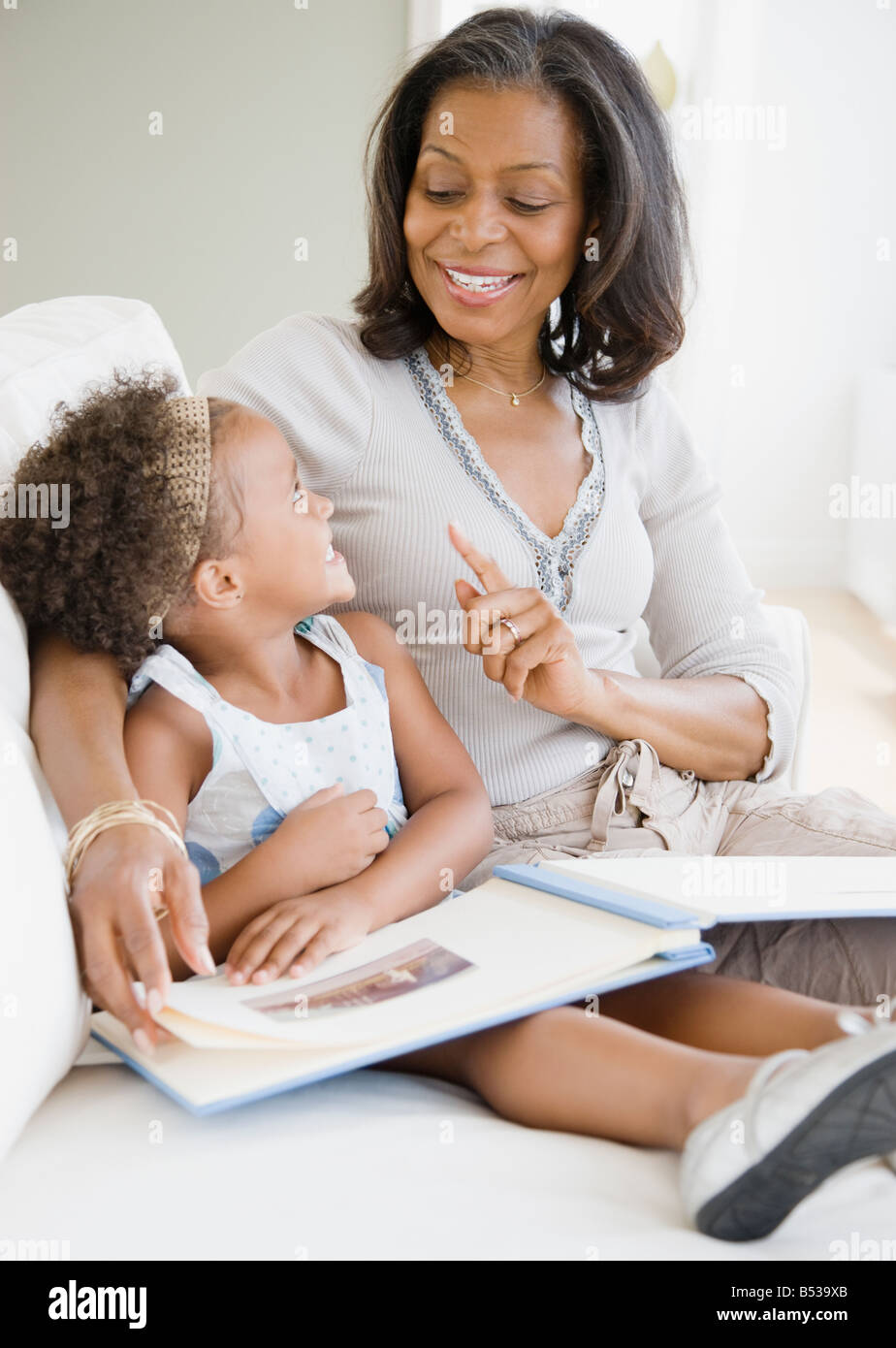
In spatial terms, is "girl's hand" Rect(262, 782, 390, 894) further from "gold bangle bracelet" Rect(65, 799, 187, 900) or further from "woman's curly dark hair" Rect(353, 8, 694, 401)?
"woman's curly dark hair" Rect(353, 8, 694, 401)

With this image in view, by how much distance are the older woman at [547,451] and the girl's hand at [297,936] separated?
11.1 inches

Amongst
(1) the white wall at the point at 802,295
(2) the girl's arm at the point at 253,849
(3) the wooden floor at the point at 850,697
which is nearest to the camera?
(2) the girl's arm at the point at 253,849

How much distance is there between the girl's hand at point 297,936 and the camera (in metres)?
0.99

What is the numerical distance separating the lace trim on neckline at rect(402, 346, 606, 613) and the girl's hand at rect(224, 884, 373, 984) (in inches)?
21.3

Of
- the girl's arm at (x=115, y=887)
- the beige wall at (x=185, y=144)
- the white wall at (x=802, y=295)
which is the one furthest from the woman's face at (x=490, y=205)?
the white wall at (x=802, y=295)

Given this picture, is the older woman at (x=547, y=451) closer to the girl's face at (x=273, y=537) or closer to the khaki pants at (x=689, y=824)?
the khaki pants at (x=689, y=824)

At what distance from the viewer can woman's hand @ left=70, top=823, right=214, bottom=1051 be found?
2.94ft

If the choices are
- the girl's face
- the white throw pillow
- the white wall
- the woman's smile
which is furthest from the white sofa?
the white wall

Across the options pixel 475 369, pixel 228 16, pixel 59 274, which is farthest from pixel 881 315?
pixel 475 369

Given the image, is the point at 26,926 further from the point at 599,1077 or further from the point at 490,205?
the point at 490,205

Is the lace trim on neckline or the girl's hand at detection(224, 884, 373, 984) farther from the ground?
the lace trim on neckline

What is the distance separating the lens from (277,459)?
1269 mm

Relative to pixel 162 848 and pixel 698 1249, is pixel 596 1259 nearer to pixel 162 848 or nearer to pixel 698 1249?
pixel 698 1249
